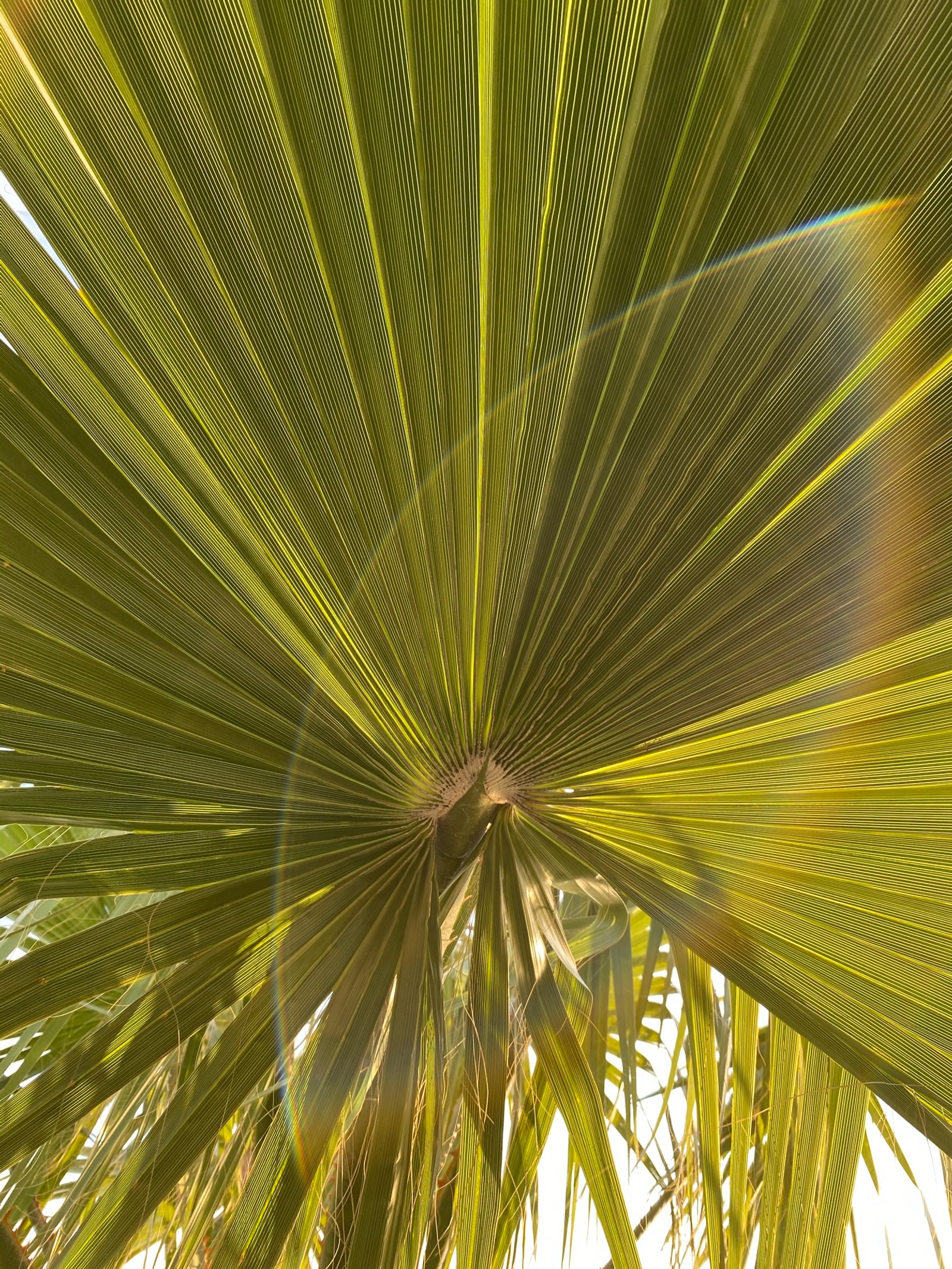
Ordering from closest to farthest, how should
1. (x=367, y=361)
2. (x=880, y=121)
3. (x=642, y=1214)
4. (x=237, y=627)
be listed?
(x=880, y=121) < (x=367, y=361) < (x=237, y=627) < (x=642, y=1214)

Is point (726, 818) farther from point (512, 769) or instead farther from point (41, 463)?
point (41, 463)

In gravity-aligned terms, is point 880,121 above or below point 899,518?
above

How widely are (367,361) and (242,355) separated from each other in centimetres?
11

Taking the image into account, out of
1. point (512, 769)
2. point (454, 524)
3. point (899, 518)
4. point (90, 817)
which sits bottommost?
point (90, 817)

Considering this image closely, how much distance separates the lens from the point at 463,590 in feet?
2.93

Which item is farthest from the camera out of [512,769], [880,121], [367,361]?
[512,769]

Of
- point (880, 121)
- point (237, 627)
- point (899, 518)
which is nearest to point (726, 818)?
point (899, 518)

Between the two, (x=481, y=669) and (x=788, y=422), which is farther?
(x=481, y=669)

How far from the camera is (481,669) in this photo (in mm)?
952

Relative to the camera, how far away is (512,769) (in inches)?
40.4

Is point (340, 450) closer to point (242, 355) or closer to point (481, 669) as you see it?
point (242, 355)

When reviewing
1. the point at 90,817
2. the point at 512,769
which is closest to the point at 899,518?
the point at 512,769

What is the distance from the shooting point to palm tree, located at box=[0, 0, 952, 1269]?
61 centimetres

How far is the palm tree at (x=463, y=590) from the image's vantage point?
612mm
